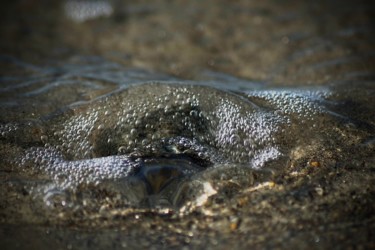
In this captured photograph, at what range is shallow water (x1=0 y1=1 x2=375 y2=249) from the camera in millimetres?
1566

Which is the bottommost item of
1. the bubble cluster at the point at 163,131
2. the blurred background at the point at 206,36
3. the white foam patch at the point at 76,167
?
the white foam patch at the point at 76,167

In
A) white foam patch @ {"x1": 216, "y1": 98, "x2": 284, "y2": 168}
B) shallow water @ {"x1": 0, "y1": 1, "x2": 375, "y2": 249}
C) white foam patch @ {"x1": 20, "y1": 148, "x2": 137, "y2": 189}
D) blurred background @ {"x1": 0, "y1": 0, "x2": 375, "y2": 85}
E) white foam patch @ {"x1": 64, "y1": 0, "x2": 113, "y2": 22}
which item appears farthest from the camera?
white foam patch @ {"x1": 64, "y1": 0, "x2": 113, "y2": 22}

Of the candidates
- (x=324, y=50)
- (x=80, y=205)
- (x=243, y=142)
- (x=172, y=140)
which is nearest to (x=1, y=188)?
(x=80, y=205)

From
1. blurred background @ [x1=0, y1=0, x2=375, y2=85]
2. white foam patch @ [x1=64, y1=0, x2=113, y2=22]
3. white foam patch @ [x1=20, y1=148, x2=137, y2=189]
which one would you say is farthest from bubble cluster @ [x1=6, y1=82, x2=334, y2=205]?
white foam patch @ [x1=64, y1=0, x2=113, y2=22]

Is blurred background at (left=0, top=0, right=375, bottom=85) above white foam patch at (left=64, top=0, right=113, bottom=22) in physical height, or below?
below

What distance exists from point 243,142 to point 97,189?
0.72 m

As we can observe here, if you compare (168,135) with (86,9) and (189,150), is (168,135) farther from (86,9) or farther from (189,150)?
(86,9)

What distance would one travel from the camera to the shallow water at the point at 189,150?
1566 mm

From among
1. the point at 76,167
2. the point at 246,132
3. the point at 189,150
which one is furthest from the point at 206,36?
the point at 76,167

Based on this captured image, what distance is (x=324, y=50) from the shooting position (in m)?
3.10

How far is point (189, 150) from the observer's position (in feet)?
6.36

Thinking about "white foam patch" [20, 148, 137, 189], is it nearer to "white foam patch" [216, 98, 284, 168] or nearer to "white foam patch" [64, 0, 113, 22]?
"white foam patch" [216, 98, 284, 168]

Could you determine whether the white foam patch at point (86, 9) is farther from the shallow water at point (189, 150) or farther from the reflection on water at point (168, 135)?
the reflection on water at point (168, 135)

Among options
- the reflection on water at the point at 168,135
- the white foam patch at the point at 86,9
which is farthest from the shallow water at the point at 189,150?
the white foam patch at the point at 86,9
